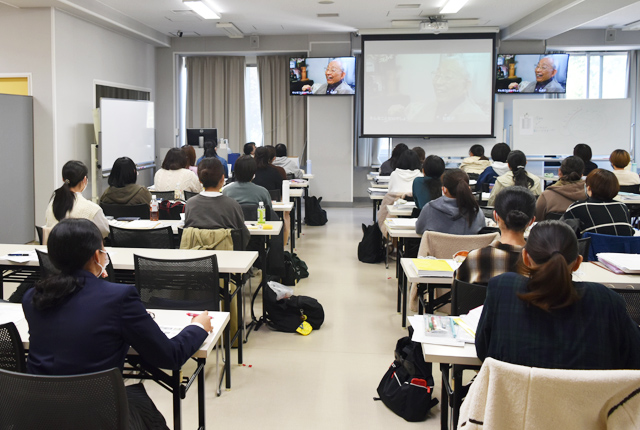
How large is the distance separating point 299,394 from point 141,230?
1508 mm

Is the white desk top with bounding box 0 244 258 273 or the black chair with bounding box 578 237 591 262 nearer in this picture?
the white desk top with bounding box 0 244 258 273

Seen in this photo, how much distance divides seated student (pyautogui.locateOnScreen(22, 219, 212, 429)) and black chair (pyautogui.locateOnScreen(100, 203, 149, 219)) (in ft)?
9.89

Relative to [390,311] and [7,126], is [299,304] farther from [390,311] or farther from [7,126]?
[7,126]

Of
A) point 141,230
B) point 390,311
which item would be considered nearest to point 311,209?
point 390,311

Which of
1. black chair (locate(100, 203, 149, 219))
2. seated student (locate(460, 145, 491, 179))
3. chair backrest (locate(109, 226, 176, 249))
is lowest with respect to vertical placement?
chair backrest (locate(109, 226, 176, 249))

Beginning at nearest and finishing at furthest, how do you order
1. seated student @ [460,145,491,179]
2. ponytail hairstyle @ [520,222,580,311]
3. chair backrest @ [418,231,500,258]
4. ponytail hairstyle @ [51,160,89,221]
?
ponytail hairstyle @ [520,222,580,311] < chair backrest @ [418,231,500,258] < ponytail hairstyle @ [51,160,89,221] < seated student @ [460,145,491,179]

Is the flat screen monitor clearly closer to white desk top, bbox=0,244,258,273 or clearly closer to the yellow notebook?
white desk top, bbox=0,244,258,273

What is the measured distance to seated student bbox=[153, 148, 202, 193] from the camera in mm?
6117

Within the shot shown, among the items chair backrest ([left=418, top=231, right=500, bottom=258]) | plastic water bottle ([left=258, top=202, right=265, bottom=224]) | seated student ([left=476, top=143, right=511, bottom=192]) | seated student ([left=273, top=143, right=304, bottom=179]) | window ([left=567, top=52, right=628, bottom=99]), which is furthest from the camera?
window ([left=567, top=52, right=628, bottom=99])

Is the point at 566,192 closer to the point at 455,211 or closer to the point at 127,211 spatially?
the point at 455,211

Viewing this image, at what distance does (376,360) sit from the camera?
3.79 meters

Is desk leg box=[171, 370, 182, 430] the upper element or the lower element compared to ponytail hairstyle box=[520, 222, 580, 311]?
lower

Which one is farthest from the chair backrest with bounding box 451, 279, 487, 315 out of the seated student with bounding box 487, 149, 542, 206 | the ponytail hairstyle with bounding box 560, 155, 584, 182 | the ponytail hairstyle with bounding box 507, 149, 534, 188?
the ponytail hairstyle with bounding box 507, 149, 534, 188

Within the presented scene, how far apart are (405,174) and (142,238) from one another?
343cm
